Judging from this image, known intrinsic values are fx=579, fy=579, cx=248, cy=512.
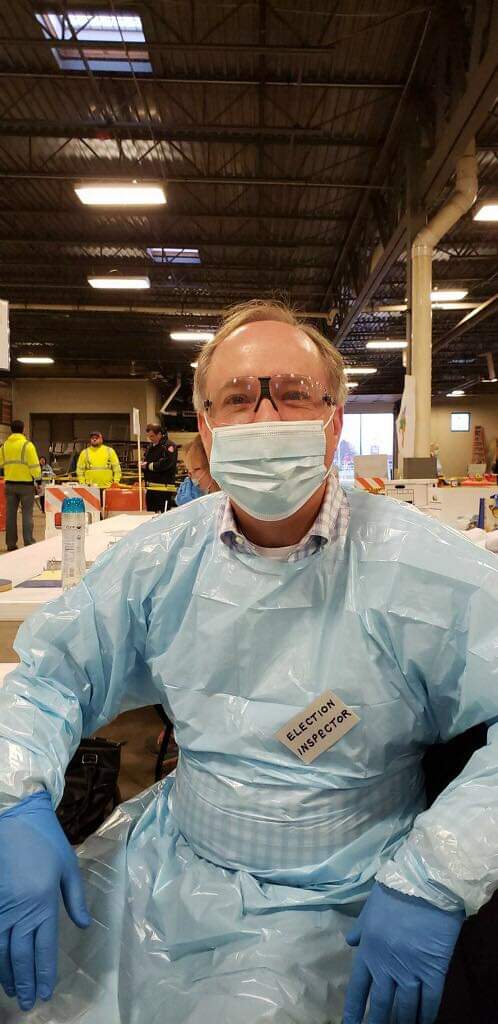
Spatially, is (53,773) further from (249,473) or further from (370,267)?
(370,267)

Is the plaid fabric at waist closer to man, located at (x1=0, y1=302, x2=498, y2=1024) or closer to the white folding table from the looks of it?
man, located at (x1=0, y1=302, x2=498, y2=1024)

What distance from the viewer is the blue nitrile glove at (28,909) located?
858 mm

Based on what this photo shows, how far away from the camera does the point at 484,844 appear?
0.82 meters

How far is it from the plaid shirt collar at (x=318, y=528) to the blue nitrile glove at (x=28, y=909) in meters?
0.59

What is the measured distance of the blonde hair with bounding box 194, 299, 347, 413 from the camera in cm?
125

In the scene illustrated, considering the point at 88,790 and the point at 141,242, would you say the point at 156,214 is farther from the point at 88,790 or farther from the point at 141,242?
the point at 88,790

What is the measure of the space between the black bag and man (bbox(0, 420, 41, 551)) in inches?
267

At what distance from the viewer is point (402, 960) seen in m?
0.81

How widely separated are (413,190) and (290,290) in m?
5.47

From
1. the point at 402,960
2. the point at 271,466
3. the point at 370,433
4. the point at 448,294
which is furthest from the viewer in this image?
the point at 370,433

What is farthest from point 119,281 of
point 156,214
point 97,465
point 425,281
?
point 425,281

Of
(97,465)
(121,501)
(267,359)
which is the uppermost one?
(267,359)

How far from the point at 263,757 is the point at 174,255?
9.78m

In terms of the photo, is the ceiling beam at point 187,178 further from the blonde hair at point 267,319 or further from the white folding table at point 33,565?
the blonde hair at point 267,319
